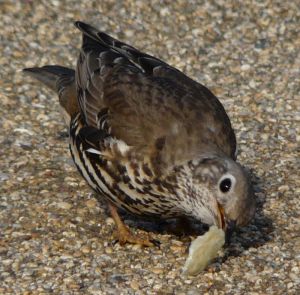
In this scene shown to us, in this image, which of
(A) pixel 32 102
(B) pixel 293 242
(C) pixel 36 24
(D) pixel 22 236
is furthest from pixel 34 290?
(C) pixel 36 24

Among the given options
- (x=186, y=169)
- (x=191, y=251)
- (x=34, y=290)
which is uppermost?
(x=186, y=169)

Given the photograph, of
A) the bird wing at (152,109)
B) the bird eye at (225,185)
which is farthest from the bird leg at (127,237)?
the bird eye at (225,185)

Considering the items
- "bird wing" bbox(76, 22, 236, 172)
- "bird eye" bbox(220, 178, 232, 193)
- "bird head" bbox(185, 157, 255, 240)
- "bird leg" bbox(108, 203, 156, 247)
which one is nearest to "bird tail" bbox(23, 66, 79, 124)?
"bird wing" bbox(76, 22, 236, 172)

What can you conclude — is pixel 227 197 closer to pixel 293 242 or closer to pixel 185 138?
pixel 185 138

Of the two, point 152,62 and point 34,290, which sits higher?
point 152,62

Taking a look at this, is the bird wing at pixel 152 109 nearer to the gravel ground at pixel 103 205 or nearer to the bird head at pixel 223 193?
the bird head at pixel 223 193

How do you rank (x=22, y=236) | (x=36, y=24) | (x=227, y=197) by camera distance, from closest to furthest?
1. (x=227, y=197)
2. (x=22, y=236)
3. (x=36, y=24)
